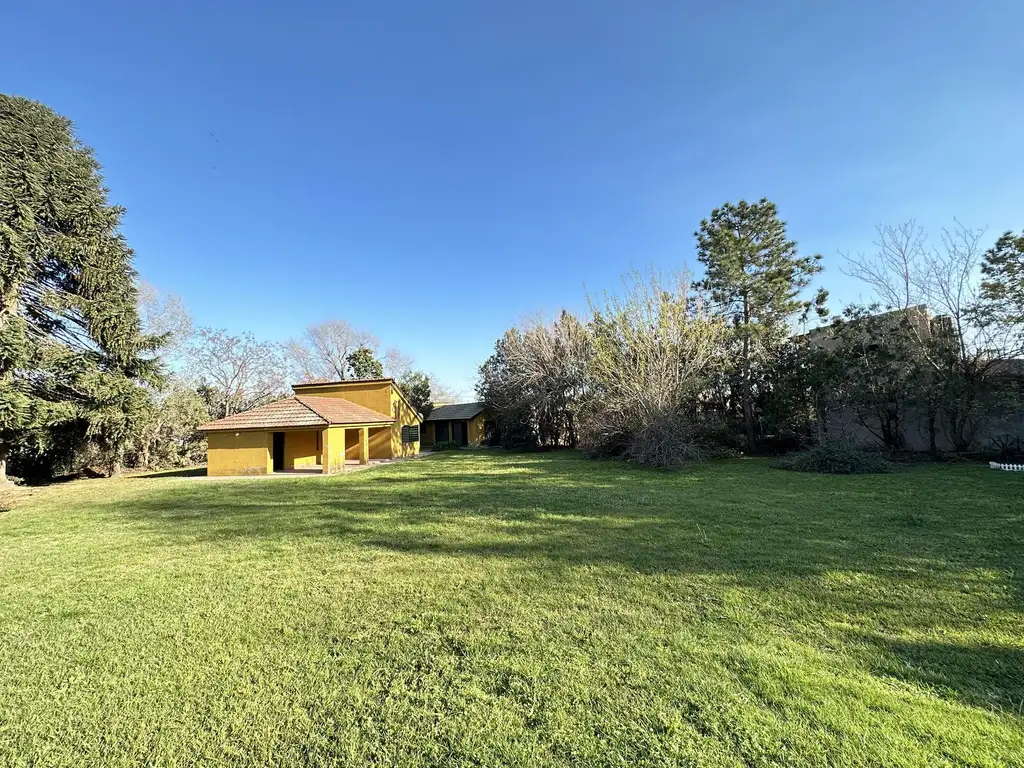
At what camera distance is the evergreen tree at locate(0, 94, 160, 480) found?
39.0ft

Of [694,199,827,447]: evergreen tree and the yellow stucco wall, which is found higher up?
[694,199,827,447]: evergreen tree

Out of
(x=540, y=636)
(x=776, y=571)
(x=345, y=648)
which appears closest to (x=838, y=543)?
(x=776, y=571)

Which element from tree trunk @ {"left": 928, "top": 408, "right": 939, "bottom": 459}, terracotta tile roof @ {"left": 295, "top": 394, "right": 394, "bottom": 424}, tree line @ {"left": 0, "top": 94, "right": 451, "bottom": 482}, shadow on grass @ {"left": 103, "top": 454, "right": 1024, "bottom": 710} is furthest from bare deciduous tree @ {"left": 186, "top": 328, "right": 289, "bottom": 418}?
tree trunk @ {"left": 928, "top": 408, "right": 939, "bottom": 459}

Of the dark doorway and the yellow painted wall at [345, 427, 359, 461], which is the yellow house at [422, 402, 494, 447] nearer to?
the yellow painted wall at [345, 427, 359, 461]

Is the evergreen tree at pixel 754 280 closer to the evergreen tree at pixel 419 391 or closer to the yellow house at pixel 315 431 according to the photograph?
the yellow house at pixel 315 431

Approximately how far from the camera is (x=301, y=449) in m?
17.5

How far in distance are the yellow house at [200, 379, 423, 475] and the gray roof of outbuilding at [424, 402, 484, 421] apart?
675 cm

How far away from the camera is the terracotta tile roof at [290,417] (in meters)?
15.0

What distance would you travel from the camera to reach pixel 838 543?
4.94 metres

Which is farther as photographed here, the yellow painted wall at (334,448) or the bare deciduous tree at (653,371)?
the yellow painted wall at (334,448)

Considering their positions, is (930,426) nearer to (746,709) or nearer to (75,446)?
(746,709)

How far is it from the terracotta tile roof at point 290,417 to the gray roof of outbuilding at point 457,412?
1223 centimetres

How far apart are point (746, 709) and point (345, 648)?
252cm

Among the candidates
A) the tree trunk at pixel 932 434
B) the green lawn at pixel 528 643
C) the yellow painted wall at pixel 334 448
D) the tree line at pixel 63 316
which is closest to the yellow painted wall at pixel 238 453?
the yellow painted wall at pixel 334 448
